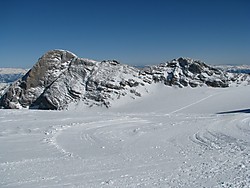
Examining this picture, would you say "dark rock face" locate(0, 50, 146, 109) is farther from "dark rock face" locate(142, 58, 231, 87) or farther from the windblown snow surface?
the windblown snow surface

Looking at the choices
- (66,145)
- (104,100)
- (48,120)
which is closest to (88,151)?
(66,145)

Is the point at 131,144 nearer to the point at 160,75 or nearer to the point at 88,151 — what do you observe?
the point at 88,151

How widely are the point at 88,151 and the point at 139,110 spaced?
18.8 meters

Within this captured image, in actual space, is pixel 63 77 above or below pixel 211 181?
above

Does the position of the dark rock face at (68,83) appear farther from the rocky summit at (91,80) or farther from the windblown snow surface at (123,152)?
the windblown snow surface at (123,152)

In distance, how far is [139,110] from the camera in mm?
32125

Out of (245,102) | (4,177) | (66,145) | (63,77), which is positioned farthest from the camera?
(63,77)

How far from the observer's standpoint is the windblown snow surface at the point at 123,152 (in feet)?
31.0

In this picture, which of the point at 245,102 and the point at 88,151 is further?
the point at 245,102

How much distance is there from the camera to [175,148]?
13688mm

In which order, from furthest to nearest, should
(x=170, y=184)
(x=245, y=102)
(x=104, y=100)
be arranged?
(x=104, y=100)
(x=245, y=102)
(x=170, y=184)

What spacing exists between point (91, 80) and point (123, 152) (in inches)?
981

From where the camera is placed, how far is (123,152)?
1330 cm

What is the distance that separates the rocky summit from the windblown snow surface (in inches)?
470
